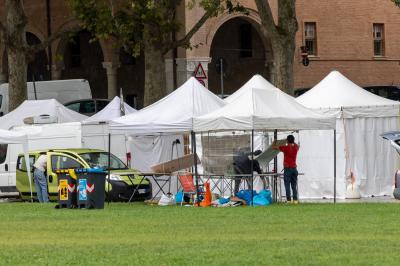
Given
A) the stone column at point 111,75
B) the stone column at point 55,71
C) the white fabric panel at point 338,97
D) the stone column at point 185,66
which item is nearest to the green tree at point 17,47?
the stone column at point 185,66

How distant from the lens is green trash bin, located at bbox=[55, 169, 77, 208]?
29.6 metres

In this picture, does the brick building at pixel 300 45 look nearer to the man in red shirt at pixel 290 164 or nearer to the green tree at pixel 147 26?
the green tree at pixel 147 26

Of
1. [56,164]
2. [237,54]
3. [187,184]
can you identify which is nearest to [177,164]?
[187,184]

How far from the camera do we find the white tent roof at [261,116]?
95.9 ft

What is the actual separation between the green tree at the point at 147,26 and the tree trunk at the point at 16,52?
399cm

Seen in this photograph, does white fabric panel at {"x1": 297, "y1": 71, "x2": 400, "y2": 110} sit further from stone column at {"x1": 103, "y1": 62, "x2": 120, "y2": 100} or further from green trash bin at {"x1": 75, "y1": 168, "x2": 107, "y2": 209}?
stone column at {"x1": 103, "y1": 62, "x2": 120, "y2": 100}

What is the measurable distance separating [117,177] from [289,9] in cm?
710

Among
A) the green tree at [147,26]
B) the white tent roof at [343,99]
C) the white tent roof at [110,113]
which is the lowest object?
the white tent roof at [110,113]

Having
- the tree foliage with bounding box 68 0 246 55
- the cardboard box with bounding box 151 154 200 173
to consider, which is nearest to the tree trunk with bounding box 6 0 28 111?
the tree foliage with bounding box 68 0 246 55

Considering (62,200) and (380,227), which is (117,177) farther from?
(380,227)

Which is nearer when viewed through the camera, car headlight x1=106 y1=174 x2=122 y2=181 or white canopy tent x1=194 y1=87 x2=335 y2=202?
white canopy tent x1=194 y1=87 x2=335 y2=202

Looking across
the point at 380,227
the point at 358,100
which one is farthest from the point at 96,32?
the point at 380,227

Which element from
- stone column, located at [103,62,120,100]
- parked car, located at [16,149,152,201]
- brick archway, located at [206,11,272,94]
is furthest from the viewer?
brick archway, located at [206,11,272,94]

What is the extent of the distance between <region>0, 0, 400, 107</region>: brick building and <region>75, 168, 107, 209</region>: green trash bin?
26.2 meters
